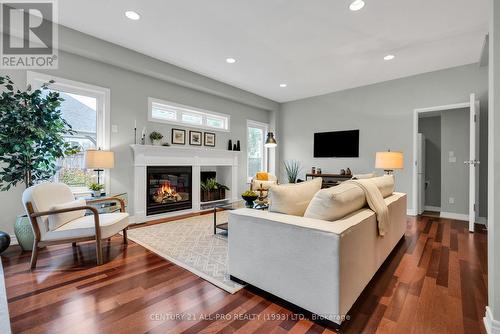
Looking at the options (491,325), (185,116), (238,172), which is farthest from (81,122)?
(491,325)

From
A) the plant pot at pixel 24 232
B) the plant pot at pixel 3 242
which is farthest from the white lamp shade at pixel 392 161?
the plant pot at pixel 3 242

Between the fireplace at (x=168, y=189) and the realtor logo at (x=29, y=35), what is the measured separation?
7.12ft

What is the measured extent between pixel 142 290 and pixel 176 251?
81cm

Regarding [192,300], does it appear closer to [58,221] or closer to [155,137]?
[58,221]

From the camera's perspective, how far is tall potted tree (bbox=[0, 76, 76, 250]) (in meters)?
2.62

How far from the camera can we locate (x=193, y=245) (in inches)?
116

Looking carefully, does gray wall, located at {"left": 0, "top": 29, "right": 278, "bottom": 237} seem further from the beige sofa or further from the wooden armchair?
the beige sofa

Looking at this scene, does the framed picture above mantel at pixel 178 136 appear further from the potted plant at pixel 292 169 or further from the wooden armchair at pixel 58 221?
the potted plant at pixel 292 169

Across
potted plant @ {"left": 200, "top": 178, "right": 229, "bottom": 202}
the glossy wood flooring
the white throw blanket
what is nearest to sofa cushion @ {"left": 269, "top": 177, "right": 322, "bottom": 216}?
the white throw blanket

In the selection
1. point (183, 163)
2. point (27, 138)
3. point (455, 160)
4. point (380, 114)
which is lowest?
point (183, 163)

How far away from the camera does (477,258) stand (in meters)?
2.61

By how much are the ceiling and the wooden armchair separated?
2.25 metres

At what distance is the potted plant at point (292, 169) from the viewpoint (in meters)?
6.55

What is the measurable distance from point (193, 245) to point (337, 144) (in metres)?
4.51
